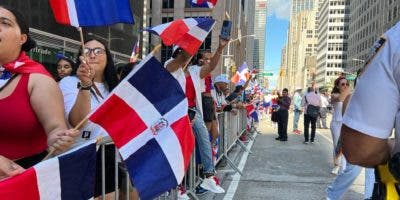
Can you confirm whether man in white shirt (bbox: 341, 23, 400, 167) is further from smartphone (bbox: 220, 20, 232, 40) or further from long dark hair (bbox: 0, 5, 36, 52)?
smartphone (bbox: 220, 20, 232, 40)

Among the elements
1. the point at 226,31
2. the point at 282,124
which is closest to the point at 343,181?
the point at 226,31

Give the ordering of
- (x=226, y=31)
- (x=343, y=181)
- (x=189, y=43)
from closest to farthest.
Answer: (x=189, y=43) → (x=226, y=31) → (x=343, y=181)

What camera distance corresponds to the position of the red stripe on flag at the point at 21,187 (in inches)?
88.9

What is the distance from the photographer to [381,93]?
5.79ft

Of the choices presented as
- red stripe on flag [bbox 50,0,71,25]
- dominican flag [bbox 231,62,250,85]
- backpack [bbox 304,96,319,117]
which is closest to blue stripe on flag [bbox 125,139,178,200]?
red stripe on flag [bbox 50,0,71,25]

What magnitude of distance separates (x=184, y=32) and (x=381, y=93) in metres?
3.61

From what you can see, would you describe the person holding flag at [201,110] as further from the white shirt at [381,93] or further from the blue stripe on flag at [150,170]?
the white shirt at [381,93]

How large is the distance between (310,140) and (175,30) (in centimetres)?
1038

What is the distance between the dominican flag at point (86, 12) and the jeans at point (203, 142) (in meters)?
3.01

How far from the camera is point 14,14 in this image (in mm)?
2531

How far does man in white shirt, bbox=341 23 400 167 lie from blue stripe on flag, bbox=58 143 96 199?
1432mm

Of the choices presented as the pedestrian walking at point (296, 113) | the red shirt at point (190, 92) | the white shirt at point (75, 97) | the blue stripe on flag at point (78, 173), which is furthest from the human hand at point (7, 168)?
the pedestrian walking at point (296, 113)

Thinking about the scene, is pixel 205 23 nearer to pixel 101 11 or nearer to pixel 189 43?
pixel 189 43

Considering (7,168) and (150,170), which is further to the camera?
(150,170)
